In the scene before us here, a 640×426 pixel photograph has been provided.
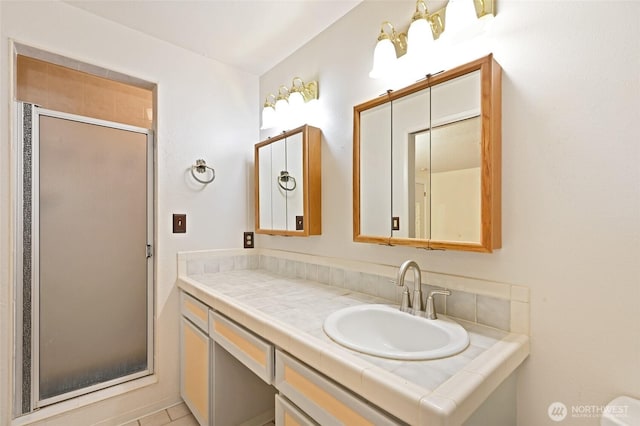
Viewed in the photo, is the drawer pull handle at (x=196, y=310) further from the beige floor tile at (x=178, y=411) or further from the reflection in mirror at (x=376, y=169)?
the reflection in mirror at (x=376, y=169)

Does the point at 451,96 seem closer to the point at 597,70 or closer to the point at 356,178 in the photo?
the point at 597,70

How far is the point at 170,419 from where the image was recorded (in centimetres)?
175

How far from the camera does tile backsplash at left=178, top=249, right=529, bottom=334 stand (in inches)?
39.5

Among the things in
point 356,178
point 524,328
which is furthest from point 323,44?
point 524,328

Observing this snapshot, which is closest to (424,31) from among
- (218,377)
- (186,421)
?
(218,377)

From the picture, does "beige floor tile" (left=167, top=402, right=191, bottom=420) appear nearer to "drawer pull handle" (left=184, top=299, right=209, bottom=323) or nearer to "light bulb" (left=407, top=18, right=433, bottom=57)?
"drawer pull handle" (left=184, top=299, right=209, bottom=323)

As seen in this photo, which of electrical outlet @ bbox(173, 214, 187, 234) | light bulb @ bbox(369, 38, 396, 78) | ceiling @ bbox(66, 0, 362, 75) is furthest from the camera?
electrical outlet @ bbox(173, 214, 187, 234)

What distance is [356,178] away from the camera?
56.9 inches

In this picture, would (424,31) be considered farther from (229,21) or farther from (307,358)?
(307,358)

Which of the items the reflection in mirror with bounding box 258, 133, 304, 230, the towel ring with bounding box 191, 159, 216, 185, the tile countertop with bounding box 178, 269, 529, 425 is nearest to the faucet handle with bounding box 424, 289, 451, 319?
the tile countertop with bounding box 178, 269, 529, 425

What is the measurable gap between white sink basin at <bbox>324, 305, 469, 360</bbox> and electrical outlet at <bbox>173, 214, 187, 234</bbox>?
49.8 inches

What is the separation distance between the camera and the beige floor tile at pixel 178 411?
Result: 178cm

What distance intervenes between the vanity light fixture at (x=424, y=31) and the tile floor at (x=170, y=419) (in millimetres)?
1993

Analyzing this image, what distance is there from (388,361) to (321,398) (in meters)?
0.24
